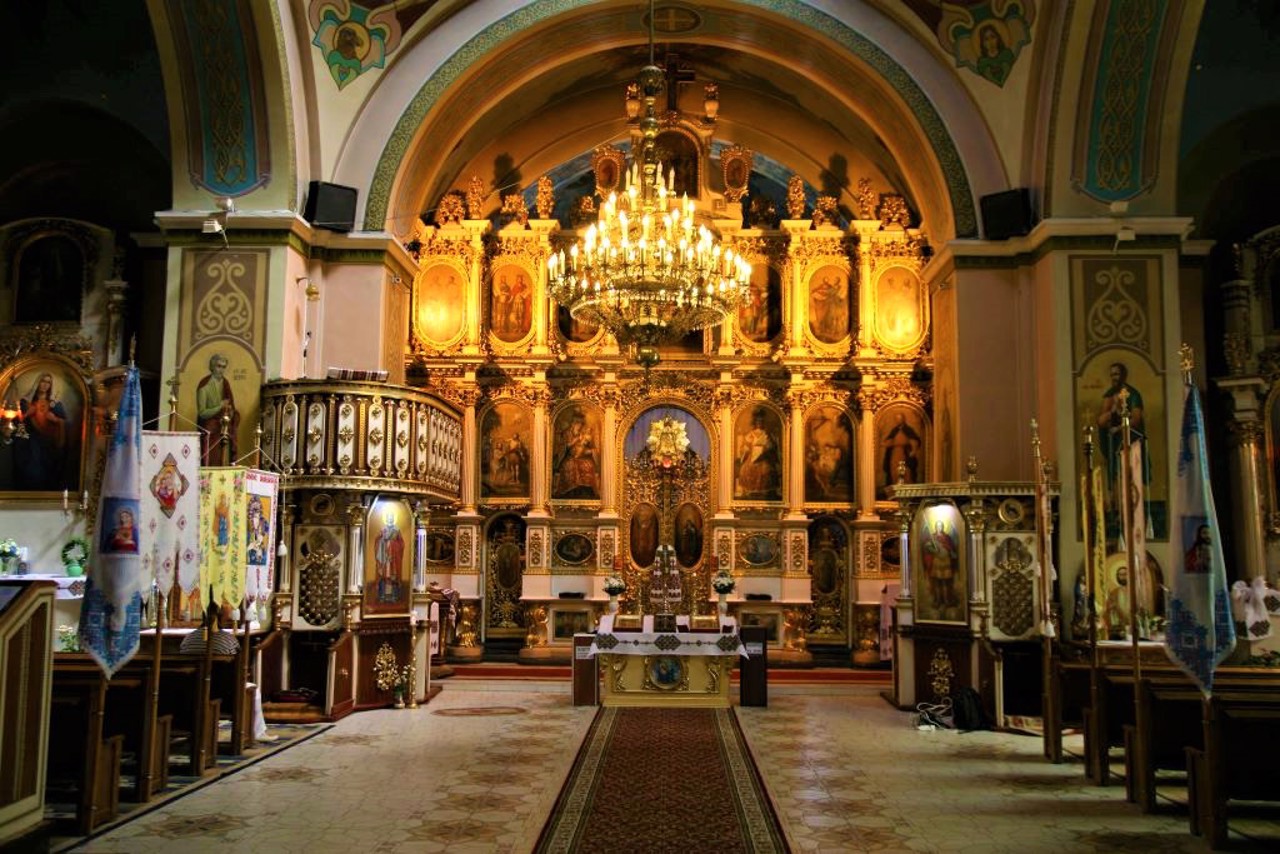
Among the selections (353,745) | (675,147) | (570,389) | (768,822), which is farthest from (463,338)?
(768,822)

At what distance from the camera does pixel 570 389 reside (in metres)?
19.6

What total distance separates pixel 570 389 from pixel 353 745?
9.89m

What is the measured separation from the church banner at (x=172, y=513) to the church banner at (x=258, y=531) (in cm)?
80

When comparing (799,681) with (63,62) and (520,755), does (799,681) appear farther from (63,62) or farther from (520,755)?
Answer: (63,62)

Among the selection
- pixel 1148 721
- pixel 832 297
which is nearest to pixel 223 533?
pixel 1148 721

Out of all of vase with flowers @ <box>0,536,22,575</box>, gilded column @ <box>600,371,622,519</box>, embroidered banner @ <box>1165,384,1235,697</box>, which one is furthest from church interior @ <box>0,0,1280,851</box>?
vase with flowers @ <box>0,536,22,575</box>

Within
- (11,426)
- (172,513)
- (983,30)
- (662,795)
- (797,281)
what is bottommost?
(662,795)

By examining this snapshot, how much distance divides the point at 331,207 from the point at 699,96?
7737 millimetres

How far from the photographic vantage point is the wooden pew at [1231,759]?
23.0 feet

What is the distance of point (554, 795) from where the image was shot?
27.1ft

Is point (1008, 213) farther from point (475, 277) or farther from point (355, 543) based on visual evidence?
point (355, 543)

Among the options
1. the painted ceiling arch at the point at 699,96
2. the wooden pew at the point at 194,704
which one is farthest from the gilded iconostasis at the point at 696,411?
the wooden pew at the point at 194,704

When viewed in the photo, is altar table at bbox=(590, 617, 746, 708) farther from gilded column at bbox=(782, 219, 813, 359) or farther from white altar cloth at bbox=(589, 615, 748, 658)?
gilded column at bbox=(782, 219, 813, 359)

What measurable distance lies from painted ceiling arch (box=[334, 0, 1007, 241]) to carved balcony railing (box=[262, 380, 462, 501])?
117 inches
